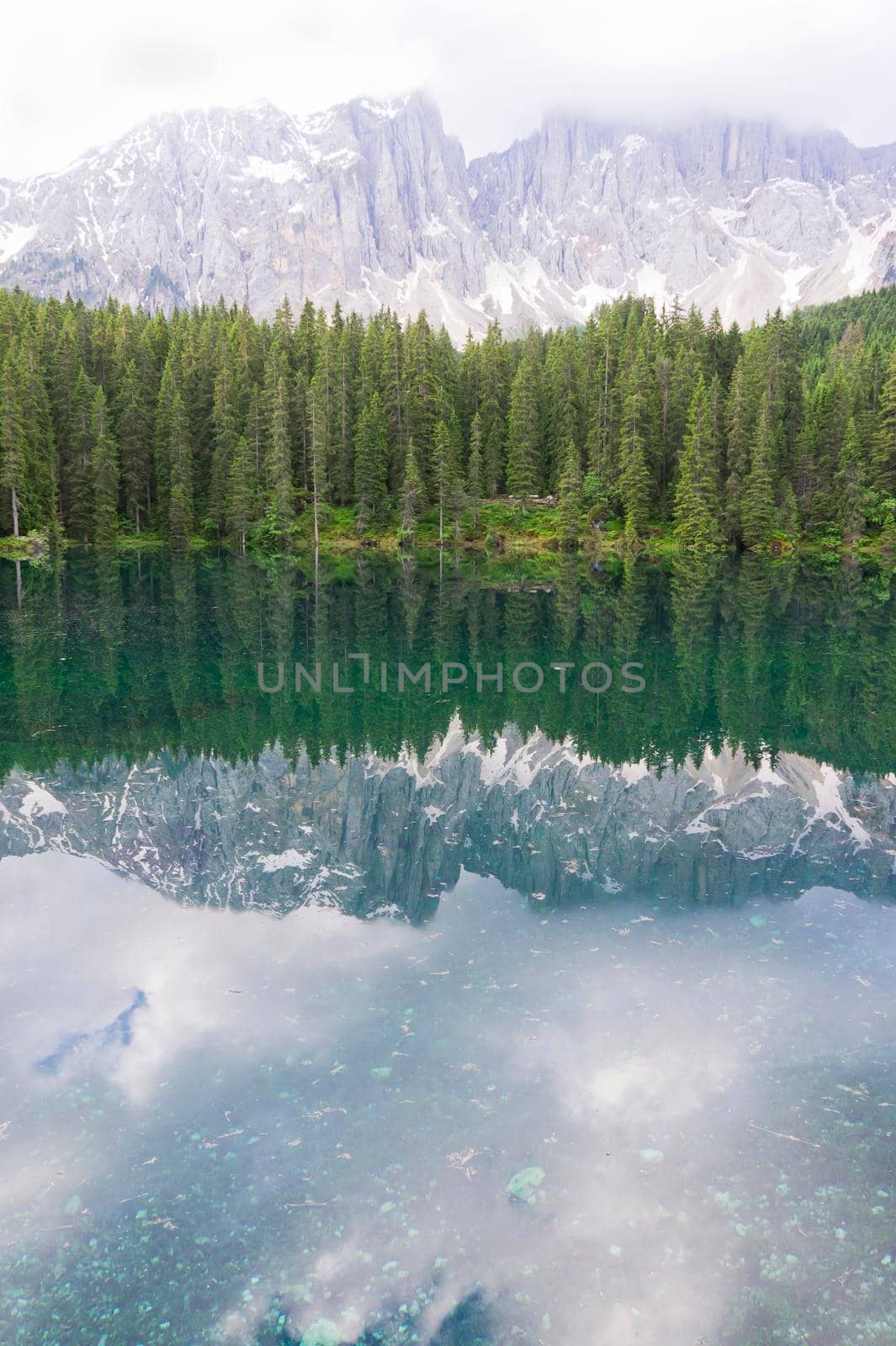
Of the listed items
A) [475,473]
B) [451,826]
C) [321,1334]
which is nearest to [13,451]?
[475,473]

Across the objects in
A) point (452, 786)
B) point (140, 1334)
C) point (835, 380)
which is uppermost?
point (835, 380)

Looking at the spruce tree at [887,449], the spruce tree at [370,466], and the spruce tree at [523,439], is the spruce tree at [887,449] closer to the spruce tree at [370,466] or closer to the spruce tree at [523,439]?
the spruce tree at [523,439]

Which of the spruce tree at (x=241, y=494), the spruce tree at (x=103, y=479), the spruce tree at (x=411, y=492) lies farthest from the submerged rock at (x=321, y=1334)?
the spruce tree at (x=103, y=479)

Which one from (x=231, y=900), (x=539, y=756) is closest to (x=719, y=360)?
(x=539, y=756)

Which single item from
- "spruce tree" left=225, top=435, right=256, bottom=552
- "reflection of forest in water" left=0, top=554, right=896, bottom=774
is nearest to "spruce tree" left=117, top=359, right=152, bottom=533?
"spruce tree" left=225, top=435, right=256, bottom=552

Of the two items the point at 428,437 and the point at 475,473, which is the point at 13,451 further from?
the point at 475,473

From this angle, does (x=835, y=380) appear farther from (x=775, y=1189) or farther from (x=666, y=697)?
(x=775, y=1189)

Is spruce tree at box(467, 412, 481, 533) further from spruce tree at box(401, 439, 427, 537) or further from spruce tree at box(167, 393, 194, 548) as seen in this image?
spruce tree at box(167, 393, 194, 548)
